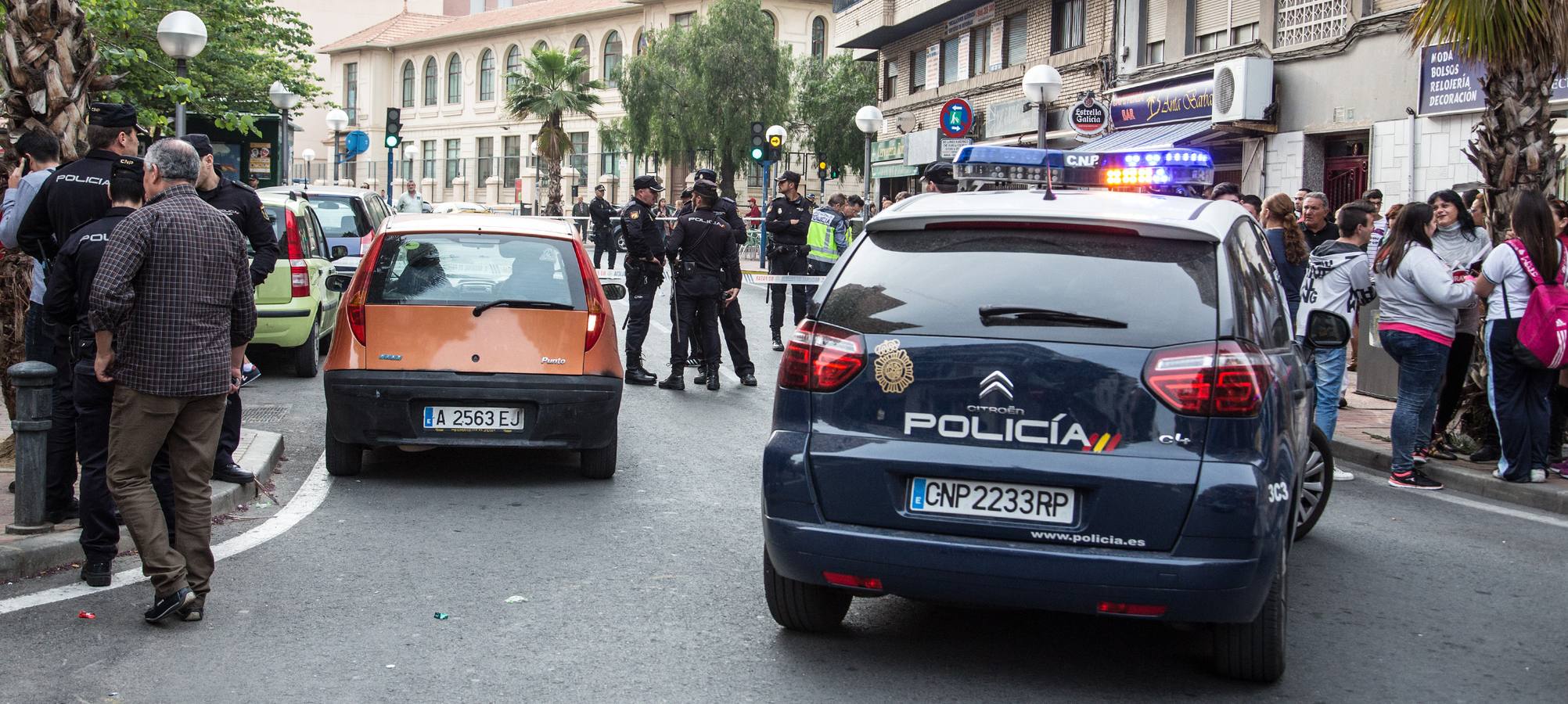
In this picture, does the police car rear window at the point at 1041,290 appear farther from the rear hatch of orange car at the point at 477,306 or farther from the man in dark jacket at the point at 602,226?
the man in dark jacket at the point at 602,226

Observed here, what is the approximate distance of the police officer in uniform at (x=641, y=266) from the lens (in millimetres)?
12844

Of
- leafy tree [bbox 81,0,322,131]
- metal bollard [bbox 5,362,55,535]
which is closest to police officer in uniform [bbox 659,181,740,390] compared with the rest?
metal bollard [bbox 5,362,55,535]

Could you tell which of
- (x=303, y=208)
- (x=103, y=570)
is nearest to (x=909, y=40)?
(x=303, y=208)

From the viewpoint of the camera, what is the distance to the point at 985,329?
455cm

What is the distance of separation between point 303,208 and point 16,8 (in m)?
5.24

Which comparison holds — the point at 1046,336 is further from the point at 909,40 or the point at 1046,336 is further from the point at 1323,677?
the point at 909,40

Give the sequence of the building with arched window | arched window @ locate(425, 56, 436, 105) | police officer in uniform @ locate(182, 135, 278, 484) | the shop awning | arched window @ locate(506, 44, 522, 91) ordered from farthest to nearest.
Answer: arched window @ locate(425, 56, 436, 105) < arched window @ locate(506, 44, 522, 91) < the building with arched window < the shop awning < police officer in uniform @ locate(182, 135, 278, 484)

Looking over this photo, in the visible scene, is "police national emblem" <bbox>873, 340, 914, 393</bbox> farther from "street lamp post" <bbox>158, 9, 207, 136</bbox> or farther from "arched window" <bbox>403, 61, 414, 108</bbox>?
"arched window" <bbox>403, 61, 414, 108</bbox>

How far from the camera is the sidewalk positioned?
8.36 metres

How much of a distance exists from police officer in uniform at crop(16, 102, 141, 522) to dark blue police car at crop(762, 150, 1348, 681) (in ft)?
10.7

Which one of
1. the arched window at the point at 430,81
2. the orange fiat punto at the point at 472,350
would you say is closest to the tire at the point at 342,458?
the orange fiat punto at the point at 472,350

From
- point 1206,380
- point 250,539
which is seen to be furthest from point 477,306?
point 1206,380

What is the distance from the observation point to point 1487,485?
866 cm

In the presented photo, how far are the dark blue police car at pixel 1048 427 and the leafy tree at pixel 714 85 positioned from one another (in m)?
49.9
